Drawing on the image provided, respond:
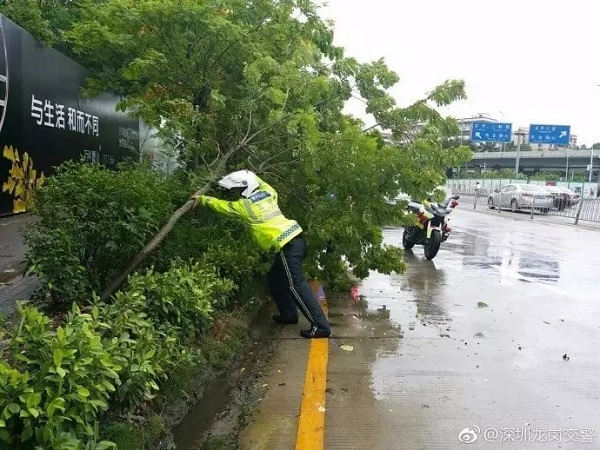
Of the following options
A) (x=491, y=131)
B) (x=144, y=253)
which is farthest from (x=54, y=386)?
(x=491, y=131)

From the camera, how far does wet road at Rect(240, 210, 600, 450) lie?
3402 millimetres

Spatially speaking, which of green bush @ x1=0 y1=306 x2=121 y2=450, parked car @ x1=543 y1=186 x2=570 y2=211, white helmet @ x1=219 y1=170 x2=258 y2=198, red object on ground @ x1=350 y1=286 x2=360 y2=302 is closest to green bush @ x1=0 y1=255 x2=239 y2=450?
green bush @ x1=0 y1=306 x2=121 y2=450

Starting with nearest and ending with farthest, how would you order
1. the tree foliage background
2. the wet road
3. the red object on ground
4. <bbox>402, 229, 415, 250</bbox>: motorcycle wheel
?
the wet road < the tree foliage background < the red object on ground < <bbox>402, 229, 415, 250</bbox>: motorcycle wheel

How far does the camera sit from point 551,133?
3903 centimetres

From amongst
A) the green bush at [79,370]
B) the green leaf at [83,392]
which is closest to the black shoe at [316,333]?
the green bush at [79,370]

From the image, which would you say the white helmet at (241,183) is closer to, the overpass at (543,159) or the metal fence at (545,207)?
the metal fence at (545,207)

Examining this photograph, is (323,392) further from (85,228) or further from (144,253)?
(85,228)

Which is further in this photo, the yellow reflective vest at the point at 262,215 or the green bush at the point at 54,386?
the yellow reflective vest at the point at 262,215

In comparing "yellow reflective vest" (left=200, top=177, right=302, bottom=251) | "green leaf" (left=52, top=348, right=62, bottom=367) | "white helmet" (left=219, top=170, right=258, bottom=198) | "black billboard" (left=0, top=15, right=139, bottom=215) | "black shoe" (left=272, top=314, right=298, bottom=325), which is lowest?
"black shoe" (left=272, top=314, right=298, bottom=325)

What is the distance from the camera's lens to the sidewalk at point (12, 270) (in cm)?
460

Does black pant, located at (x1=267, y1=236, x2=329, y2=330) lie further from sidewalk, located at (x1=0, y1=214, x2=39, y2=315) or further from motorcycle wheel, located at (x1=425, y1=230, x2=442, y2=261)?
motorcycle wheel, located at (x1=425, y1=230, x2=442, y2=261)

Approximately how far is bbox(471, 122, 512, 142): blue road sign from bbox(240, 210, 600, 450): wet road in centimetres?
3262

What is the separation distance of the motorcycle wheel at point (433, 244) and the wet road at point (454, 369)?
1692 mm

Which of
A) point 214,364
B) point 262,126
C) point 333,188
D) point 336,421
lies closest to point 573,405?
point 336,421
